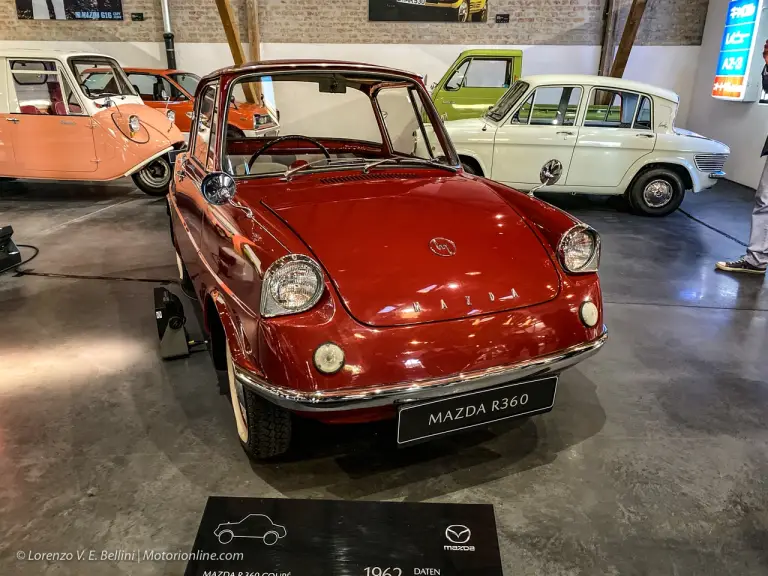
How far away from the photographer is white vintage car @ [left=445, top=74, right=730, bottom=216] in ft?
20.2

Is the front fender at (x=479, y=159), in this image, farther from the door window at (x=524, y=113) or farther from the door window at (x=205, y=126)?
the door window at (x=205, y=126)

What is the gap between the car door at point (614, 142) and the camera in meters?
6.16

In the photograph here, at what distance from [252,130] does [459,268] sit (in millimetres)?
6349

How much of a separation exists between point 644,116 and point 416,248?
5.25 metres

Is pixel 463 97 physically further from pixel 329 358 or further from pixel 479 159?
pixel 329 358

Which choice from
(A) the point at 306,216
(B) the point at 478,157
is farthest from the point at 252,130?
(A) the point at 306,216

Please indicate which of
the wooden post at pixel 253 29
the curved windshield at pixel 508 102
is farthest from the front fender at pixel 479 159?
the wooden post at pixel 253 29

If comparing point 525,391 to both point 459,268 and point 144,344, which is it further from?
point 144,344

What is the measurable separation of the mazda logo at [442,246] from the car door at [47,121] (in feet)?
18.4

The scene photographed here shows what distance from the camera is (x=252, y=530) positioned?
69.0 inches

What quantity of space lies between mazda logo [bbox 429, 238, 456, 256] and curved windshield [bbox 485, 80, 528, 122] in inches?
179

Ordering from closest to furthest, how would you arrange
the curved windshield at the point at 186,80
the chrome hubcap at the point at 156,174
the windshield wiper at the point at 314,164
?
the windshield wiper at the point at 314,164
the chrome hubcap at the point at 156,174
the curved windshield at the point at 186,80

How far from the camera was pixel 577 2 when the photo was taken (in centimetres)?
982

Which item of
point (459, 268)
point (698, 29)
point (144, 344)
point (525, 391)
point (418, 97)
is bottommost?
point (144, 344)
